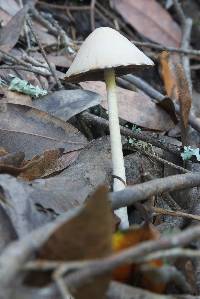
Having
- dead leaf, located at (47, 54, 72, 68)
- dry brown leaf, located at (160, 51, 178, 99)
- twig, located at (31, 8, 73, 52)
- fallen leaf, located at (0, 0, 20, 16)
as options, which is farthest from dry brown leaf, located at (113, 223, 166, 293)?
fallen leaf, located at (0, 0, 20, 16)

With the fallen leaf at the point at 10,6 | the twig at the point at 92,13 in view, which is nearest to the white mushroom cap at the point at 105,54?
the fallen leaf at the point at 10,6

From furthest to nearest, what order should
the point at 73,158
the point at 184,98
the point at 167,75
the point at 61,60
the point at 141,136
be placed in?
the point at 167,75 → the point at 61,60 → the point at 184,98 → the point at 141,136 → the point at 73,158

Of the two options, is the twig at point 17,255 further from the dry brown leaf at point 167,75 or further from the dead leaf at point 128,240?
the dry brown leaf at point 167,75

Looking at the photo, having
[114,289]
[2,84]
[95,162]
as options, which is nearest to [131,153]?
[95,162]

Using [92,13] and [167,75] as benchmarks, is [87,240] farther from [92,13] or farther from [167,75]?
[92,13]

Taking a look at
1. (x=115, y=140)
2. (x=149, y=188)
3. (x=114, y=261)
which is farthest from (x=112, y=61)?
(x=114, y=261)

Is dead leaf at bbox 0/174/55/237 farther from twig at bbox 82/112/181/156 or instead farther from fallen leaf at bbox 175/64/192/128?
fallen leaf at bbox 175/64/192/128
